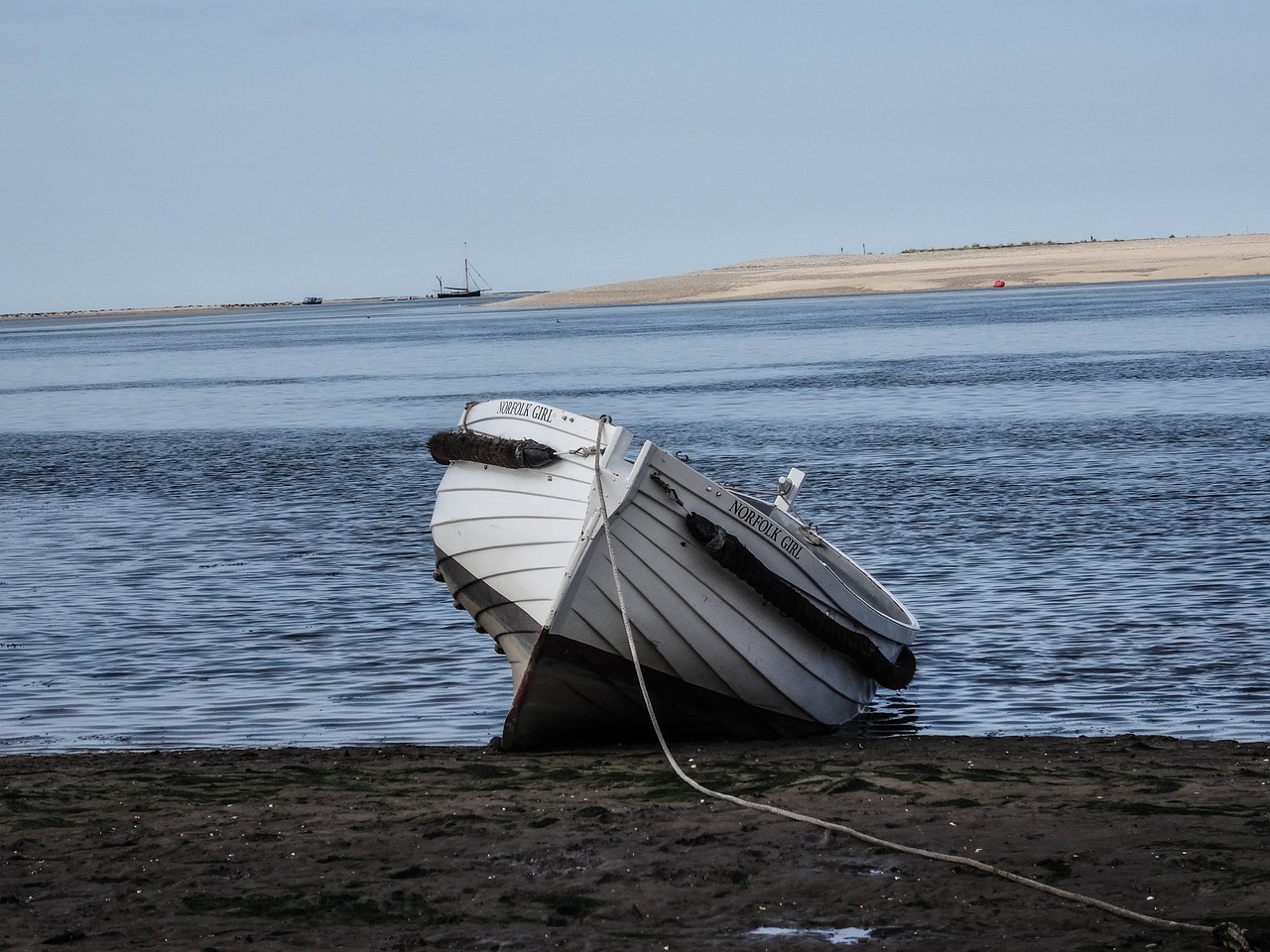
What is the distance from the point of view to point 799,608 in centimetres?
1038

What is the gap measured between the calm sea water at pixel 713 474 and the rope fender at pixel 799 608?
505 mm

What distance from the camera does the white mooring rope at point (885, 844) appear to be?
5.96 metres

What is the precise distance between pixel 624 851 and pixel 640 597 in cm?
267

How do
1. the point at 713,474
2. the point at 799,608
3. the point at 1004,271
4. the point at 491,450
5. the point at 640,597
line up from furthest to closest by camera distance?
the point at 1004,271, the point at 713,474, the point at 491,450, the point at 799,608, the point at 640,597

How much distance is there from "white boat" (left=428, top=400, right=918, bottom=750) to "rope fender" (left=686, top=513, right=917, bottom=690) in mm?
12

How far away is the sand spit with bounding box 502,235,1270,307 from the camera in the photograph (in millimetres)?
148125

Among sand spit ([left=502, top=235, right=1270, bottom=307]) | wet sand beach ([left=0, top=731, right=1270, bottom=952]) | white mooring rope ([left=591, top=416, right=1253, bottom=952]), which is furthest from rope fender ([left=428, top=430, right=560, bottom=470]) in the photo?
sand spit ([left=502, top=235, right=1270, bottom=307])

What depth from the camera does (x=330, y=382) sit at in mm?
61312

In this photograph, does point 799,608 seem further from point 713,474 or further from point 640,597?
point 713,474

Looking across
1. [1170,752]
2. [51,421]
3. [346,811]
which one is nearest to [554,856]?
[346,811]

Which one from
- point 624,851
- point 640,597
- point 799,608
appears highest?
point 640,597

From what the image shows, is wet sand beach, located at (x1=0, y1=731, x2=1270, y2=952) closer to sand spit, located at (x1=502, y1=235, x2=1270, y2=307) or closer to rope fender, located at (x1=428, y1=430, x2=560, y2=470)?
rope fender, located at (x1=428, y1=430, x2=560, y2=470)

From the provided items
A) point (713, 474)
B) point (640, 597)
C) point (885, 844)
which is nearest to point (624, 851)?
point (885, 844)

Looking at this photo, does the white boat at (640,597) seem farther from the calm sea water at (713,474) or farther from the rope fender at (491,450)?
the calm sea water at (713,474)
